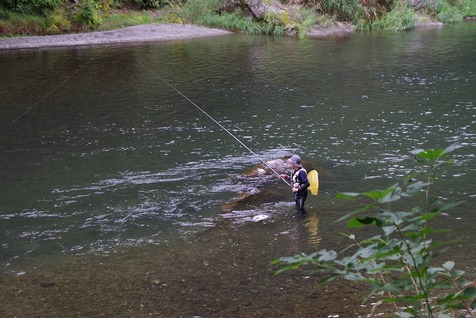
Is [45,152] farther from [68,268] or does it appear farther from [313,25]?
[313,25]

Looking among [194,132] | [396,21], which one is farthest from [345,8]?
[194,132]

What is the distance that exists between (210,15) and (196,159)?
24.2 meters

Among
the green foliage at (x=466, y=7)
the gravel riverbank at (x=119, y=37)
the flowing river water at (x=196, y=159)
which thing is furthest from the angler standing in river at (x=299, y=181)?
the green foliage at (x=466, y=7)

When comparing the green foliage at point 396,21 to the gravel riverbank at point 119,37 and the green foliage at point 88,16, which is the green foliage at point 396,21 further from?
the green foliage at point 88,16

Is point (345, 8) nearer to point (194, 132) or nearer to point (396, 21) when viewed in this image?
point (396, 21)

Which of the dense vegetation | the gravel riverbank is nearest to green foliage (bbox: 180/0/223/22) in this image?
the dense vegetation

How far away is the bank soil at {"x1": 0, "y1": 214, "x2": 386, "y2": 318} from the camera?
6.16 m

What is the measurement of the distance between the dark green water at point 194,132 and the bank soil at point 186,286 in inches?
23.0

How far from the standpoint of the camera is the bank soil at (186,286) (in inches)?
243

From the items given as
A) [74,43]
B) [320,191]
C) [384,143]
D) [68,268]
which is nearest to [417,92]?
[384,143]

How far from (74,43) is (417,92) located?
18.3 m

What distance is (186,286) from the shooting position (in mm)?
6754

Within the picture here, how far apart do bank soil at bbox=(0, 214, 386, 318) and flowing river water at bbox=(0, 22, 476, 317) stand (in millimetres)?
27

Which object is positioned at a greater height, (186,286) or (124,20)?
(124,20)
